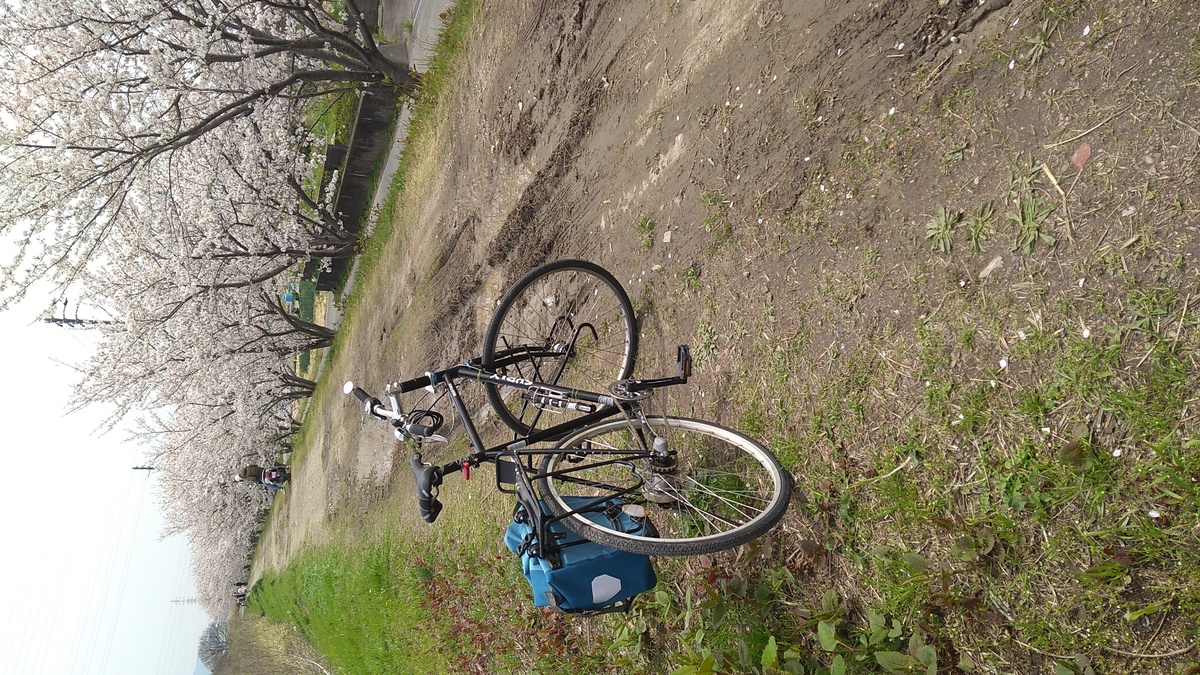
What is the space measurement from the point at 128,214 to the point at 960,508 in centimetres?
1298

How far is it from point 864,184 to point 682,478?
1766 mm

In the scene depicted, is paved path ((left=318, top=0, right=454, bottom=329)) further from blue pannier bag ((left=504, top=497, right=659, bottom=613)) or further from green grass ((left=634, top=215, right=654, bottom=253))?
blue pannier bag ((left=504, top=497, right=659, bottom=613))

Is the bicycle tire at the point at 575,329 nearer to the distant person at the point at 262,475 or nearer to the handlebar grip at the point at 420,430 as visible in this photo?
the handlebar grip at the point at 420,430

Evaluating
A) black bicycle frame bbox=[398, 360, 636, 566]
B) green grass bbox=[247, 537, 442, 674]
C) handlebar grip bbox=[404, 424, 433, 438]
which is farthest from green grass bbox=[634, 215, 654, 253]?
green grass bbox=[247, 537, 442, 674]

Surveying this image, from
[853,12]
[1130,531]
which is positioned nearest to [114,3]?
[853,12]

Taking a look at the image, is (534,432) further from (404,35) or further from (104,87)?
(404,35)

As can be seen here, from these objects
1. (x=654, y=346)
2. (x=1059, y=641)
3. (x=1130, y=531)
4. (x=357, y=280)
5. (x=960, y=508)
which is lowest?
(x=1059, y=641)

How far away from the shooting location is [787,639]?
10.3 feet

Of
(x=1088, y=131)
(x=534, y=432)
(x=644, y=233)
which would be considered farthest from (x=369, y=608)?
(x=1088, y=131)

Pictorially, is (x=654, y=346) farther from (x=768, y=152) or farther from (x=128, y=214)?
(x=128, y=214)

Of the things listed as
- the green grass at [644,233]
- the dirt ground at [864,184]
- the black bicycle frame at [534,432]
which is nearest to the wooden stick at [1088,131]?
the dirt ground at [864,184]

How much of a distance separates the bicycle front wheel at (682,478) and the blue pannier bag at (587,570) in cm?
7

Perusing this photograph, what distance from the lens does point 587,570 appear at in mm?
3068

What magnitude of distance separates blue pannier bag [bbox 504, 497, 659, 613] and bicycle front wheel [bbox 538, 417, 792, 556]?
72 mm
